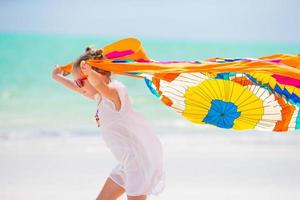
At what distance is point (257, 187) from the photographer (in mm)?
5816

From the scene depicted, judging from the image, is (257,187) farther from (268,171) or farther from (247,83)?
(247,83)

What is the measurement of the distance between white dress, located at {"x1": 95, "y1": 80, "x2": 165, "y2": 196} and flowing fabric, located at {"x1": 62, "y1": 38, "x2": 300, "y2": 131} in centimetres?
23

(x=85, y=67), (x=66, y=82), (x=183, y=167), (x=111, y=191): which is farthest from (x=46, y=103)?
(x=85, y=67)

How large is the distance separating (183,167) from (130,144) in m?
3.09

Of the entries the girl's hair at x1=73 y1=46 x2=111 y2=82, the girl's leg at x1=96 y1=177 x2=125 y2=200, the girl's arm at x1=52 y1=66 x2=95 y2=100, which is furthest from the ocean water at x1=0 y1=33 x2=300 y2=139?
the girl's leg at x1=96 y1=177 x2=125 y2=200

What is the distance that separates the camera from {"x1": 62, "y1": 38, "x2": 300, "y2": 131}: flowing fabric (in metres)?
3.81

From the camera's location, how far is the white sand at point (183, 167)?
5609 millimetres

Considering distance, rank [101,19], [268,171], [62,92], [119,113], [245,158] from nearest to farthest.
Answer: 1. [119,113]
2. [268,171]
3. [245,158]
4. [62,92]
5. [101,19]

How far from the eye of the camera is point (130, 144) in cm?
360

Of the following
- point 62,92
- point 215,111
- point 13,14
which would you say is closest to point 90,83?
point 215,111

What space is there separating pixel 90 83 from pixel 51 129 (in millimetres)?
5587

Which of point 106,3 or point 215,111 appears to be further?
point 106,3

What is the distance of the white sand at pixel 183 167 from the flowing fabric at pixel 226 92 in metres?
1.32

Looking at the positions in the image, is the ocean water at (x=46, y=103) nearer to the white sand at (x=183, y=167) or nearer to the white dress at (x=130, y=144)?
the white dress at (x=130, y=144)
